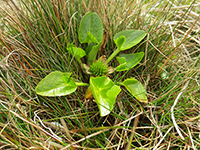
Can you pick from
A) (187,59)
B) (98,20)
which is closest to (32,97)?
(98,20)

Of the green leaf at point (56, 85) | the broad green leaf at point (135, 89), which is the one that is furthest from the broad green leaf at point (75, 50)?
the broad green leaf at point (135, 89)

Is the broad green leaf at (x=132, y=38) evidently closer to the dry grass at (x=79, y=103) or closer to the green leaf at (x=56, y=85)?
the dry grass at (x=79, y=103)

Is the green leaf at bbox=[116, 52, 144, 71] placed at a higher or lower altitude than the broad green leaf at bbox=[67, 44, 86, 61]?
lower

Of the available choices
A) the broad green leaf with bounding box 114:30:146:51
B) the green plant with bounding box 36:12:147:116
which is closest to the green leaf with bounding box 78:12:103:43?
the green plant with bounding box 36:12:147:116

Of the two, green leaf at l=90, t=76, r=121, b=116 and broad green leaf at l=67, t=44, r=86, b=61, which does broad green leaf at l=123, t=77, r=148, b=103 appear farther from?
broad green leaf at l=67, t=44, r=86, b=61

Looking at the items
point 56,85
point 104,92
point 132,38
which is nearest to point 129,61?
point 132,38

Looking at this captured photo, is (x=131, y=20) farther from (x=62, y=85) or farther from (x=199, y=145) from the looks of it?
(x=199, y=145)
